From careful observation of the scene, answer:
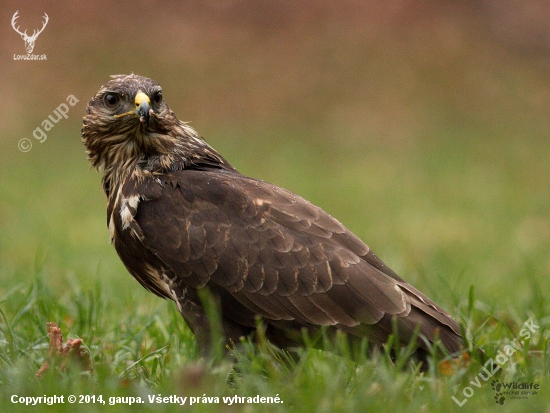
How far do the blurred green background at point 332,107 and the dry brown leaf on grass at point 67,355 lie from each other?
153 inches

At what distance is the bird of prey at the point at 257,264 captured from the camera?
13.6ft

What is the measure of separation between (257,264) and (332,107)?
467 inches

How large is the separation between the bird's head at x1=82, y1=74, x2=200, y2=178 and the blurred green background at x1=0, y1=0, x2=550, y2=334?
323 cm

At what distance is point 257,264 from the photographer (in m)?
4.20

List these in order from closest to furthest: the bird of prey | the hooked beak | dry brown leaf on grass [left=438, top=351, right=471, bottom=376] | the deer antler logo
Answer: dry brown leaf on grass [left=438, top=351, right=471, bottom=376], the bird of prey, the hooked beak, the deer antler logo

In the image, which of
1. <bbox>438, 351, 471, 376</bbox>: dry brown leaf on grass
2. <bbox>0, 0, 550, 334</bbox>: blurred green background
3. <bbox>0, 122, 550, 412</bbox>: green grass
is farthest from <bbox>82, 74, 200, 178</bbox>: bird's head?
<bbox>0, 0, 550, 334</bbox>: blurred green background

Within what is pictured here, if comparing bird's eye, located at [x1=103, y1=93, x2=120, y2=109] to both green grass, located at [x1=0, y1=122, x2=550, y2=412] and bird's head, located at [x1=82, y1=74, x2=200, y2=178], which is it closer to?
bird's head, located at [x1=82, y1=74, x2=200, y2=178]

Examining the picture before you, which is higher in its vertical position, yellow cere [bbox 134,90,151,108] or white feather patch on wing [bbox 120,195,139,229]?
yellow cere [bbox 134,90,151,108]

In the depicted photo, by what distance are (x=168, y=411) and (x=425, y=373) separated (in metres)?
1.35

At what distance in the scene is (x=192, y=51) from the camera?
55.7 feet

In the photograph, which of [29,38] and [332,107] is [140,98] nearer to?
[332,107]

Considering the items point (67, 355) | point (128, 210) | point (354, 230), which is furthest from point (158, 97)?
point (354, 230)

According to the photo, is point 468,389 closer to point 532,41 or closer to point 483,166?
point 483,166

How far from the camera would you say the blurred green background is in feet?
31.0
